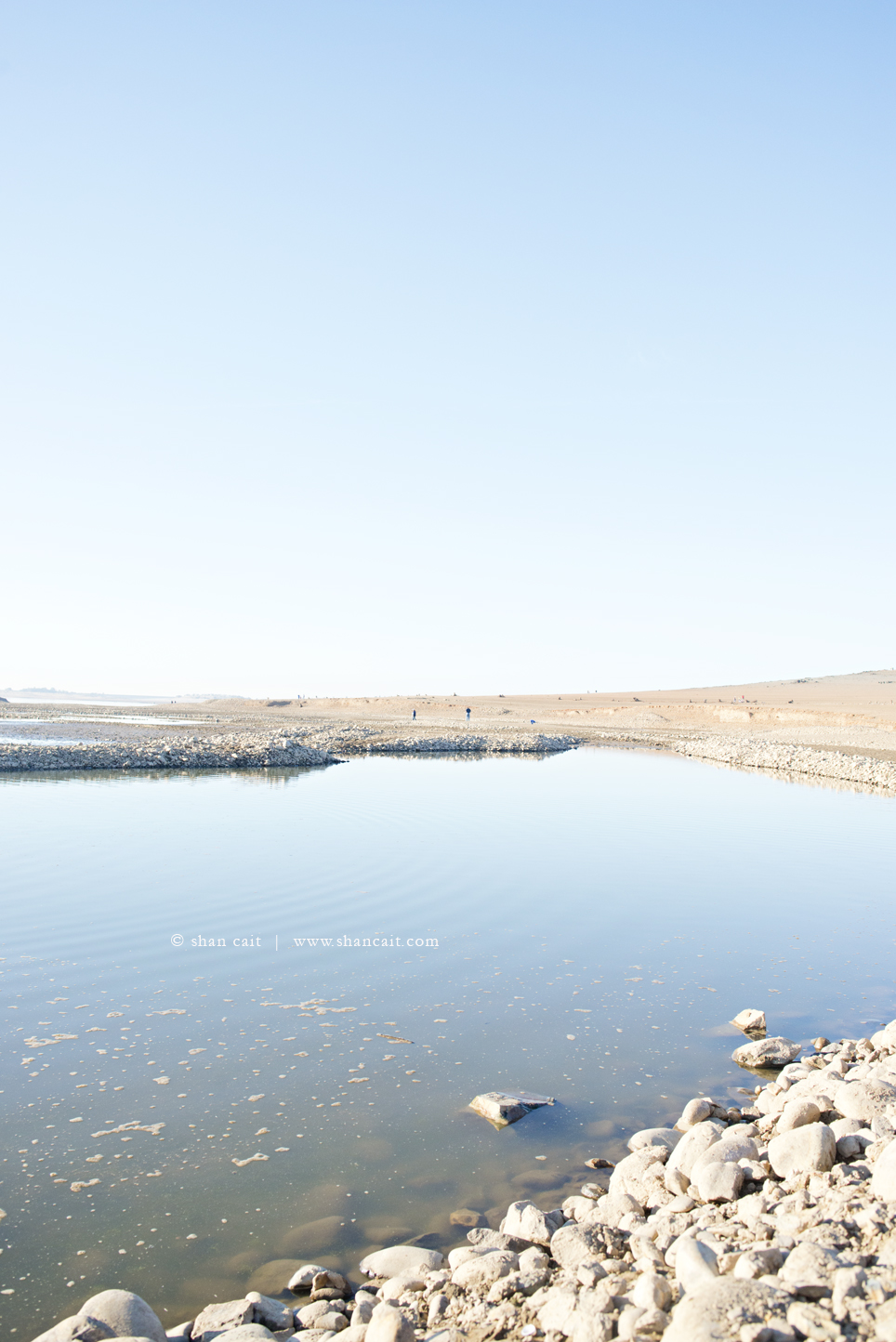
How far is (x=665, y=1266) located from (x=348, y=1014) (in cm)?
426

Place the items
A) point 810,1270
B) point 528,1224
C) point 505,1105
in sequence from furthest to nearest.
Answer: point 505,1105
point 528,1224
point 810,1270

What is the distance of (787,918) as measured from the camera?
11.6m

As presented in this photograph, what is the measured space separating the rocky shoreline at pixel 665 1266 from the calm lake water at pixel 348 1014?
0.37 m

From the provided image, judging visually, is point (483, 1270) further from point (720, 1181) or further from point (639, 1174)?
point (720, 1181)

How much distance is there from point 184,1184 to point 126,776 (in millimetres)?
25357

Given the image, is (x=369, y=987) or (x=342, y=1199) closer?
(x=342, y=1199)

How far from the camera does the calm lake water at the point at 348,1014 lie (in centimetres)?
470

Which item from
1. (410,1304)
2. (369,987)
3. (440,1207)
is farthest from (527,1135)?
(369,987)

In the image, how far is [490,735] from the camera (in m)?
50.3

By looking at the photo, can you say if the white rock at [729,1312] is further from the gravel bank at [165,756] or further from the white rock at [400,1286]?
the gravel bank at [165,756]

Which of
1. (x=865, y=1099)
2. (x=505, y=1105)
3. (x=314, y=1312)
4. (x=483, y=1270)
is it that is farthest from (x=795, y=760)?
(x=314, y=1312)

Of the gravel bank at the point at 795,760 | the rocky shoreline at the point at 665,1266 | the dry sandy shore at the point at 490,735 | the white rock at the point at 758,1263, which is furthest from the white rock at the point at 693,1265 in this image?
the dry sandy shore at the point at 490,735

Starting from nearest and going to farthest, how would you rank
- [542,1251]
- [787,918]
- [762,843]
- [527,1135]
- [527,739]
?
1. [542,1251]
2. [527,1135]
3. [787,918]
4. [762,843]
5. [527,739]

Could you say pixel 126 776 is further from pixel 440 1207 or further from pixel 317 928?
pixel 440 1207
